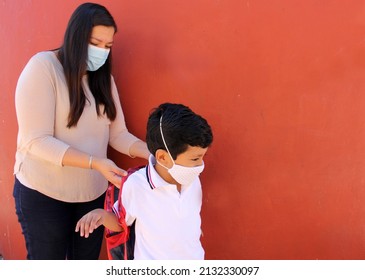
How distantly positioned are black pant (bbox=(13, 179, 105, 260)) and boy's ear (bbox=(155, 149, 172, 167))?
0.68 metres

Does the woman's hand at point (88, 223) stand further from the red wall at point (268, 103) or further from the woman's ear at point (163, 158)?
the red wall at point (268, 103)

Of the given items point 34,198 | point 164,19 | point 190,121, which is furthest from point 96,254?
point 164,19

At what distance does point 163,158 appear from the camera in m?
2.01

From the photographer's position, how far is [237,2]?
7.16 ft

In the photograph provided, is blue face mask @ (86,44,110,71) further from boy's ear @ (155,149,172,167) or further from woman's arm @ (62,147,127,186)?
boy's ear @ (155,149,172,167)

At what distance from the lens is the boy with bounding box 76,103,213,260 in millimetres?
1958

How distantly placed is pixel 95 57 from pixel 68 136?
1.35ft

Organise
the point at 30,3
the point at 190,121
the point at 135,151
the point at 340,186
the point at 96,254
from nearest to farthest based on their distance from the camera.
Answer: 1. the point at 190,121
2. the point at 340,186
3. the point at 135,151
4. the point at 96,254
5. the point at 30,3

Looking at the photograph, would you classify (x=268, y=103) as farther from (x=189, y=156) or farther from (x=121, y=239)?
(x=121, y=239)

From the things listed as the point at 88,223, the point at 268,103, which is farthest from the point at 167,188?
the point at 268,103

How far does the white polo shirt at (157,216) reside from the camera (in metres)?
2.01

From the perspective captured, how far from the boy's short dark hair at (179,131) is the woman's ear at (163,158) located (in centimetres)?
2

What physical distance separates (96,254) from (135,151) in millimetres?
657
